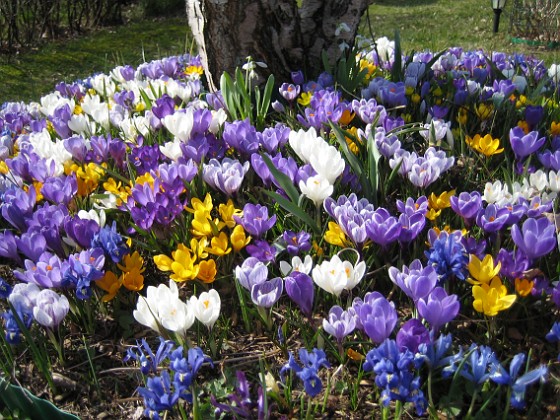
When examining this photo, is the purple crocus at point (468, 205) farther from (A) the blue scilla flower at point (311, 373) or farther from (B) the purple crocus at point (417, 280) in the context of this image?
(A) the blue scilla flower at point (311, 373)

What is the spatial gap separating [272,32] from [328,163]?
140cm

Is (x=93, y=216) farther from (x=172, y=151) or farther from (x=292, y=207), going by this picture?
(x=292, y=207)

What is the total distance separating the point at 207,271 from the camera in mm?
1666

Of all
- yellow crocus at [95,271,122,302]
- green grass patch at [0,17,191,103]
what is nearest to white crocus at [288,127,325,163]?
yellow crocus at [95,271,122,302]

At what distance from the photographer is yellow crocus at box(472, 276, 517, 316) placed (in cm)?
141

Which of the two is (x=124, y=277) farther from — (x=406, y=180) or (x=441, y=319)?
(x=406, y=180)

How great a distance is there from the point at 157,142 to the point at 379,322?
1.62 meters

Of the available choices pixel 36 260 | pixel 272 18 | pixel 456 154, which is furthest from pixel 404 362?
pixel 272 18

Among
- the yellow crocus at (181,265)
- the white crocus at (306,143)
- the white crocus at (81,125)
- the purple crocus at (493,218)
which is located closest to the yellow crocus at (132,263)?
the yellow crocus at (181,265)

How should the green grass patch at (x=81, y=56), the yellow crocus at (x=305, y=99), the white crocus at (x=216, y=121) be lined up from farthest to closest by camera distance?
the green grass patch at (x=81, y=56)
the yellow crocus at (x=305, y=99)
the white crocus at (x=216, y=121)

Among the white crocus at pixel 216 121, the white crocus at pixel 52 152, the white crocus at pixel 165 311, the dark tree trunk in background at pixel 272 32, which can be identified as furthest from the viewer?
the dark tree trunk in background at pixel 272 32

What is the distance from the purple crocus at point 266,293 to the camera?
150cm

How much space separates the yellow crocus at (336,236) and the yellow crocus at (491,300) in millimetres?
437

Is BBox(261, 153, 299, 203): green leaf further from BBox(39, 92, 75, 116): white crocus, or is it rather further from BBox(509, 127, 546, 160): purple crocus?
BBox(39, 92, 75, 116): white crocus
